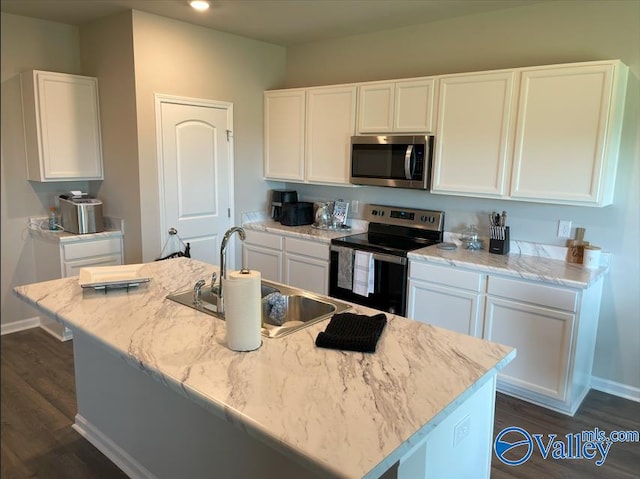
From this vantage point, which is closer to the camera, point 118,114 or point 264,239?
point 118,114

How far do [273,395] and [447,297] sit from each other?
2136mm

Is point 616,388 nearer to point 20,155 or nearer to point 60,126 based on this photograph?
point 60,126

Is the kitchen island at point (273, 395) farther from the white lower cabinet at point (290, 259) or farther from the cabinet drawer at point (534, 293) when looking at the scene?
the white lower cabinet at point (290, 259)

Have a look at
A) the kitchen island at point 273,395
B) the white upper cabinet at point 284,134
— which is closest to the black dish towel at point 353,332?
the kitchen island at point 273,395

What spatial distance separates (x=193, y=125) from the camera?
4012 millimetres

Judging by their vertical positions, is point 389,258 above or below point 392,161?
below

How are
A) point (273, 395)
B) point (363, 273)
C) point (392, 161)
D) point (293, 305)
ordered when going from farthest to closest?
point (392, 161)
point (363, 273)
point (293, 305)
point (273, 395)

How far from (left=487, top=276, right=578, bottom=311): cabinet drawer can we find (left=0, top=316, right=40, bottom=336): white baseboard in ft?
12.4

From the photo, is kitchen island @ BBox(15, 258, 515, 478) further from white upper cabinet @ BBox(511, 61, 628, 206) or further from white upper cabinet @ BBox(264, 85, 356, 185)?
white upper cabinet @ BBox(264, 85, 356, 185)

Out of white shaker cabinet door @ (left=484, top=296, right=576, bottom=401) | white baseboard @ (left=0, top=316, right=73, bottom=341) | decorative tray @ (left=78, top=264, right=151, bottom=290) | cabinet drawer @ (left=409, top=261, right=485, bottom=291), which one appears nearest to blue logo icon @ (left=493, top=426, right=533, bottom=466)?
white shaker cabinet door @ (left=484, top=296, right=576, bottom=401)

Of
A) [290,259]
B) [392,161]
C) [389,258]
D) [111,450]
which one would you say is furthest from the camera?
[290,259]

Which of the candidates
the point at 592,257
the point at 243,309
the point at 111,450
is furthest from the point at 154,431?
the point at 592,257

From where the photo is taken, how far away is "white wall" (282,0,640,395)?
9.75 feet

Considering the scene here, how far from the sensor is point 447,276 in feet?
10.5
